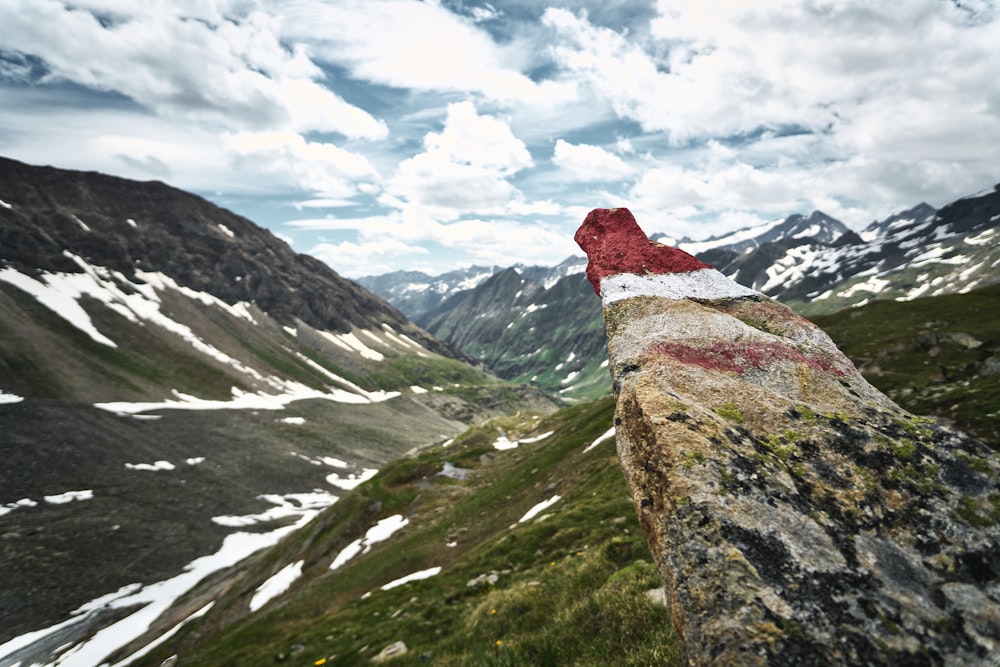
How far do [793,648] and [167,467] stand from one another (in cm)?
14992

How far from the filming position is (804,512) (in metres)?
6.34

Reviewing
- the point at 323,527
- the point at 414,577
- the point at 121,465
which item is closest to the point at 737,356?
the point at 414,577

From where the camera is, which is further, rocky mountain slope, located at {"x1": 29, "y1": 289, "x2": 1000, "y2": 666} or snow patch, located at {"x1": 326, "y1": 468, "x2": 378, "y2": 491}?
snow patch, located at {"x1": 326, "y1": 468, "x2": 378, "y2": 491}

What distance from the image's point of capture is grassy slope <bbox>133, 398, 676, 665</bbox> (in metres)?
10.5

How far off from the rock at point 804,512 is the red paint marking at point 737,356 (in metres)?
0.04

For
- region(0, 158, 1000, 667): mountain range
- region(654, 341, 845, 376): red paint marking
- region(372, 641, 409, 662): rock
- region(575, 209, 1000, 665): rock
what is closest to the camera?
region(575, 209, 1000, 665): rock

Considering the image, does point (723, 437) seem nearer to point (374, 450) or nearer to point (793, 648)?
point (793, 648)

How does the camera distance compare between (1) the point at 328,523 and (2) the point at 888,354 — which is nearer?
(2) the point at 888,354

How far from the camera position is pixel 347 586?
1638 inches

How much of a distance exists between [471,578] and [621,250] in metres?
21.9

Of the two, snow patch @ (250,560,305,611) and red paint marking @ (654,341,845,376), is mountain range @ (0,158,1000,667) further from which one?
red paint marking @ (654,341,845,376)

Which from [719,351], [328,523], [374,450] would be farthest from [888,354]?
[374,450]

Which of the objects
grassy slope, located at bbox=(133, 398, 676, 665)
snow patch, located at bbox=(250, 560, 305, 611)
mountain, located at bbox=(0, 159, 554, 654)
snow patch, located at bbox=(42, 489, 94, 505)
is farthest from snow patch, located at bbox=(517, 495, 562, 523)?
snow patch, located at bbox=(42, 489, 94, 505)

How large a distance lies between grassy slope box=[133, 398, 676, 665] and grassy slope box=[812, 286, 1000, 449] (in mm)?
18566
